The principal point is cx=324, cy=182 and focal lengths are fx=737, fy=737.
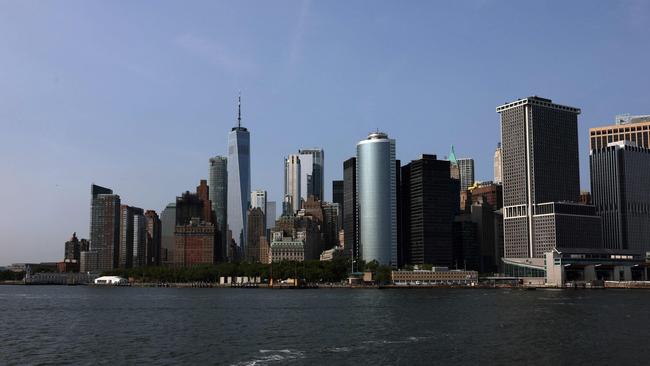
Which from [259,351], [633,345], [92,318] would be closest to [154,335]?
[259,351]

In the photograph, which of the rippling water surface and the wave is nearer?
the wave

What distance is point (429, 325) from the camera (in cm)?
10900

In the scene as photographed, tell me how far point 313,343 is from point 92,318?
5878cm

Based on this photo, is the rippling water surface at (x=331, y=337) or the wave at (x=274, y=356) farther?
the rippling water surface at (x=331, y=337)

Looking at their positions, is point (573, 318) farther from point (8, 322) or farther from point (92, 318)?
point (8, 322)

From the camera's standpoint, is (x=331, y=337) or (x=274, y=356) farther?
(x=331, y=337)

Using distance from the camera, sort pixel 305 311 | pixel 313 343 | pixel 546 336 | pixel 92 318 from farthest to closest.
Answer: pixel 305 311 < pixel 92 318 < pixel 546 336 < pixel 313 343

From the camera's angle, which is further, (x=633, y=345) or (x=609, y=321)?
(x=609, y=321)

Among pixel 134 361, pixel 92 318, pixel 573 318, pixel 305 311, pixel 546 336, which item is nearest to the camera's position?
pixel 134 361

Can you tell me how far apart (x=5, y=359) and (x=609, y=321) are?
8675 cm

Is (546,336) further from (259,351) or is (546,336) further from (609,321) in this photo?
(259,351)

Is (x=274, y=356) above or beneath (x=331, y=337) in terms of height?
beneath

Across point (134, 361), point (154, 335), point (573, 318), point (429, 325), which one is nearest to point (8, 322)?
point (154, 335)

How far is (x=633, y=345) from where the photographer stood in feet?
277
